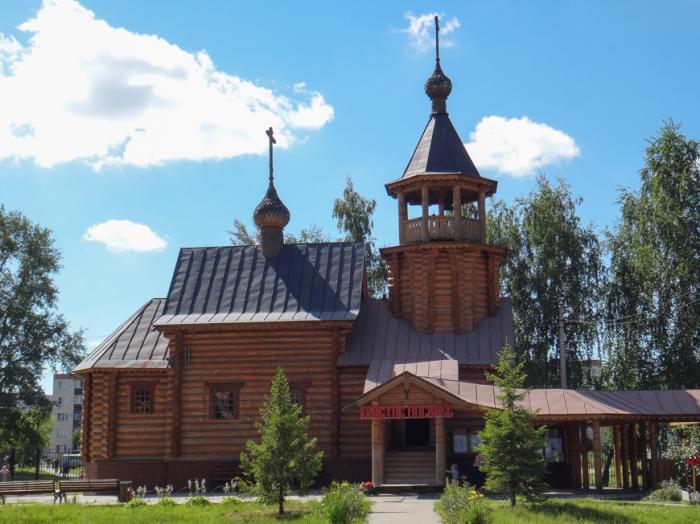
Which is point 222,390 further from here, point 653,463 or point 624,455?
point 653,463

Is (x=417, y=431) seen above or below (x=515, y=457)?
above

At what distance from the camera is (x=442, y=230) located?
28234 millimetres

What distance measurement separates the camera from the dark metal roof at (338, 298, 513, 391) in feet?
82.6

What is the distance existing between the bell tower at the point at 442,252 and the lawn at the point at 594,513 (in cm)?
1053

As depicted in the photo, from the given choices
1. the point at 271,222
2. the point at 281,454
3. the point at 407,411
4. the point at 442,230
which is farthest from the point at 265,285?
the point at 281,454

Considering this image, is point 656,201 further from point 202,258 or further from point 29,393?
point 29,393

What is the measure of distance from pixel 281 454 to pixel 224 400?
8983 millimetres

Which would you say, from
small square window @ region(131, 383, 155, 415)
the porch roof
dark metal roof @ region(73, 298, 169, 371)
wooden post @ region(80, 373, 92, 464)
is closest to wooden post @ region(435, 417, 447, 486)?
the porch roof

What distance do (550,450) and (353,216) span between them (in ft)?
69.0

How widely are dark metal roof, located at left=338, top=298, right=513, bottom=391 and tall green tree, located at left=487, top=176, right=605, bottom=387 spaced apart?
6.92 metres

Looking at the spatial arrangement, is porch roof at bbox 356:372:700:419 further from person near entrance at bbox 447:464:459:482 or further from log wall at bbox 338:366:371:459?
log wall at bbox 338:366:371:459

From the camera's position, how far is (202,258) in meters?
30.1

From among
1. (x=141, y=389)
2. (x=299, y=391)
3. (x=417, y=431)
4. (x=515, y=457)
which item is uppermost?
(x=141, y=389)

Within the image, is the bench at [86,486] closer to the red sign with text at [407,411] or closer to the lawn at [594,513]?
the red sign with text at [407,411]
